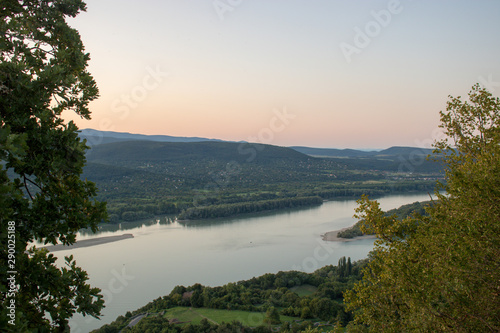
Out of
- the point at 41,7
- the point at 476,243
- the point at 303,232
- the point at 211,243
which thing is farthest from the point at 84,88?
the point at 303,232

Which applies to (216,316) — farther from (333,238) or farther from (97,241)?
(333,238)

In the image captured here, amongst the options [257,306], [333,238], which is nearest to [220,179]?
[333,238]

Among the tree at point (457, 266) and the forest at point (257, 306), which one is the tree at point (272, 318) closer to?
the forest at point (257, 306)

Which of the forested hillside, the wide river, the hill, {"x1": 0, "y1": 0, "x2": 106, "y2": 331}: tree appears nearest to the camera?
{"x1": 0, "y1": 0, "x2": 106, "y2": 331}: tree

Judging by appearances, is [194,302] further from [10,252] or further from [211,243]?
[10,252]

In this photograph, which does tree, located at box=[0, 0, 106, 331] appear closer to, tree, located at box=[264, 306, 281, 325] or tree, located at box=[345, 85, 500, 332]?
tree, located at box=[345, 85, 500, 332]

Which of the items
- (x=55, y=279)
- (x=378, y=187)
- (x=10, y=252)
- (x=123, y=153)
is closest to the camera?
(x=10, y=252)

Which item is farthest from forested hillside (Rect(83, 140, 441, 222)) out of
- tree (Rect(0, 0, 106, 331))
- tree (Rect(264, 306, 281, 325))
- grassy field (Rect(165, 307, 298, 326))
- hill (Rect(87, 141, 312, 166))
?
tree (Rect(0, 0, 106, 331))
